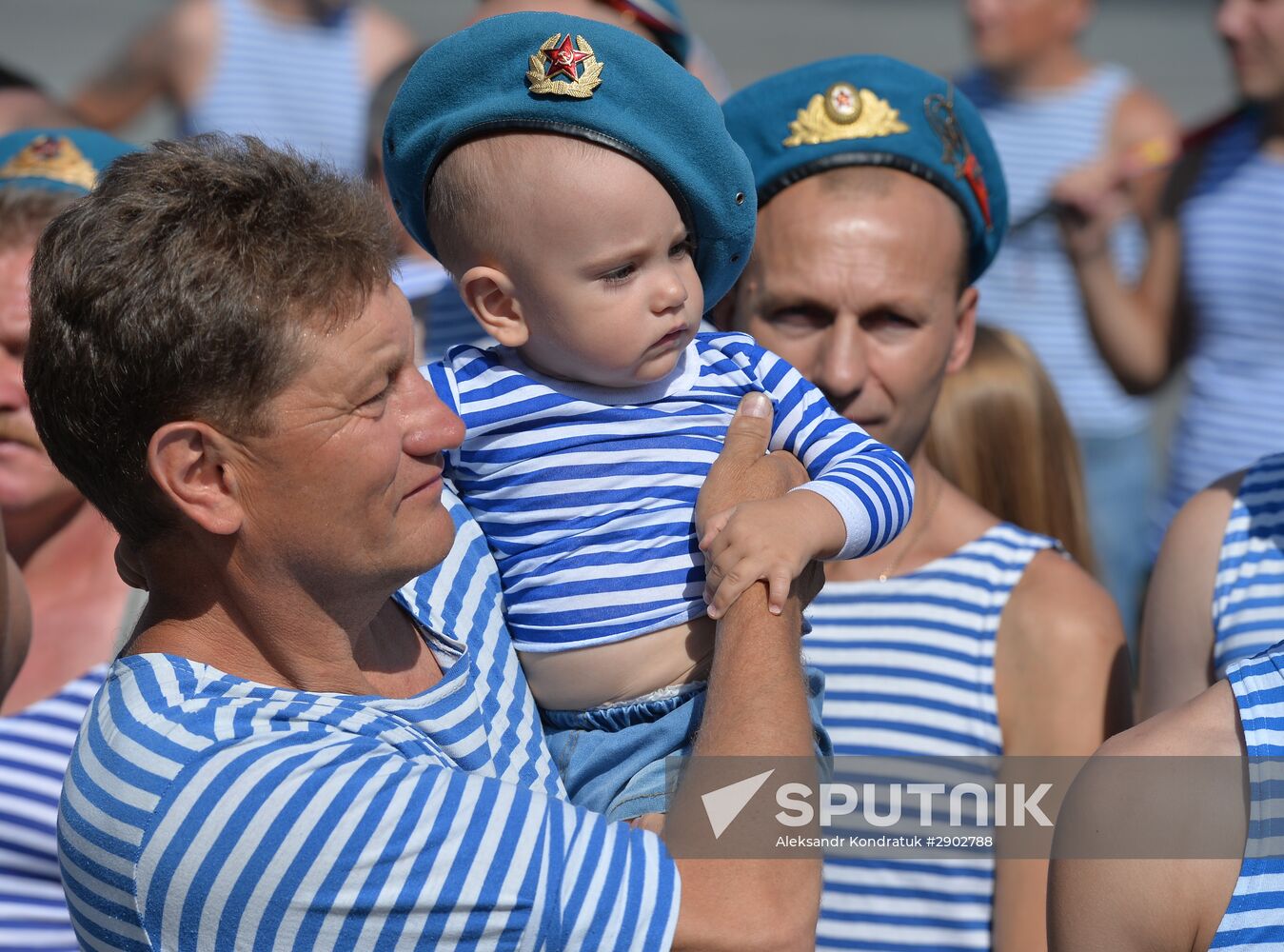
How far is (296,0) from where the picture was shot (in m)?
6.37

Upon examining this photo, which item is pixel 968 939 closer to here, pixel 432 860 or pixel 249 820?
pixel 432 860

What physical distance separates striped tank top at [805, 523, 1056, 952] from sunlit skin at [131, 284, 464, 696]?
1.06 m

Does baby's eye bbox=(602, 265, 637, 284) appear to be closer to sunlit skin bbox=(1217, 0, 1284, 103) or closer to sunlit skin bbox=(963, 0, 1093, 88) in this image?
sunlit skin bbox=(1217, 0, 1284, 103)

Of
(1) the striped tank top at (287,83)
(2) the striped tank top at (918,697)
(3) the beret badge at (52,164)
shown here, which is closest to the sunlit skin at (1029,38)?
(1) the striped tank top at (287,83)

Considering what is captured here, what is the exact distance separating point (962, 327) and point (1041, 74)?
3307mm

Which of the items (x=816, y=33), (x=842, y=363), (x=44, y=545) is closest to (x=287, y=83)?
(x=44, y=545)

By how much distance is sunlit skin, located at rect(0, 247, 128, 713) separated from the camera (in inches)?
120

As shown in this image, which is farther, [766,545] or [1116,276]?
[1116,276]

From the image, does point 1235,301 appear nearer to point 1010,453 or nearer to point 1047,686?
point 1010,453

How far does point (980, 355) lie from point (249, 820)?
228 cm

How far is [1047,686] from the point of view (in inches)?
109

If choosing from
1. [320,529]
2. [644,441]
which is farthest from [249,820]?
[644,441]

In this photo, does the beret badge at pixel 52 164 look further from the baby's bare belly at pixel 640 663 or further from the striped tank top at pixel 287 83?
the striped tank top at pixel 287 83

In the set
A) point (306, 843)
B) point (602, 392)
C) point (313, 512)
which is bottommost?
point (306, 843)
